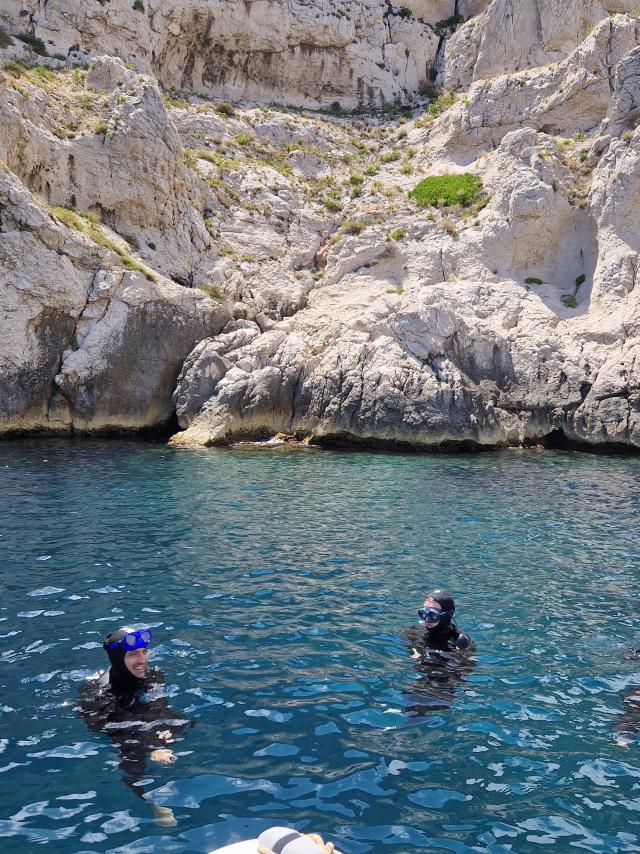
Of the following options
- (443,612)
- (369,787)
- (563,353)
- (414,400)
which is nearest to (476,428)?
(414,400)

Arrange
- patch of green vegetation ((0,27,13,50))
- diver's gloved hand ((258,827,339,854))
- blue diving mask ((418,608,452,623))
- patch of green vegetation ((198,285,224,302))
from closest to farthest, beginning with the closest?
diver's gloved hand ((258,827,339,854)) → blue diving mask ((418,608,452,623)) → patch of green vegetation ((198,285,224,302)) → patch of green vegetation ((0,27,13,50))

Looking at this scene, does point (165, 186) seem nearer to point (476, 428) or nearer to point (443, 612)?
point (476, 428)

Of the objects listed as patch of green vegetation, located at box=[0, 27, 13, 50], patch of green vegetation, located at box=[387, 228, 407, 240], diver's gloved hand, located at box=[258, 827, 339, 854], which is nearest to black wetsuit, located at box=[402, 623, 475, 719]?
diver's gloved hand, located at box=[258, 827, 339, 854]

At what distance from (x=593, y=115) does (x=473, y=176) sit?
7.35 meters

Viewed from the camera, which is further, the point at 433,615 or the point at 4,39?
the point at 4,39

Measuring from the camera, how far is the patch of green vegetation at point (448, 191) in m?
37.5

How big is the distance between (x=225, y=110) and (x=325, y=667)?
45894mm

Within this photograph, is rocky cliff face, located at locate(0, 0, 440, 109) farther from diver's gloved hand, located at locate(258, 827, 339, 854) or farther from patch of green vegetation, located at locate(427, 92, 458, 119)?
diver's gloved hand, located at locate(258, 827, 339, 854)

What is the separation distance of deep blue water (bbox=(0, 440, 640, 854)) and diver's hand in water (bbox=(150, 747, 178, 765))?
106mm

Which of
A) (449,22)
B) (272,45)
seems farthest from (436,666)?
(449,22)

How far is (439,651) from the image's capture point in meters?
8.34

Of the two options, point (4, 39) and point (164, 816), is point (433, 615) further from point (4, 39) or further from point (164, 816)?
point (4, 39)

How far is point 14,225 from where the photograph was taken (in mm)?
27234

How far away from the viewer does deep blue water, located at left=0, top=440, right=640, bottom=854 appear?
17.5 ft
